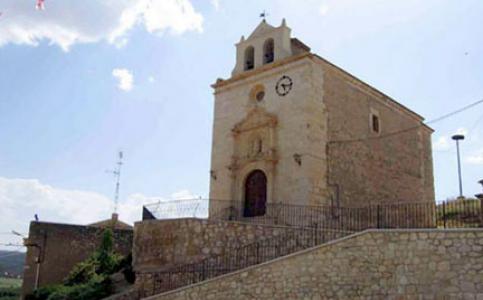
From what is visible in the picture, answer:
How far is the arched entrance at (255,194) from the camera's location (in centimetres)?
2148

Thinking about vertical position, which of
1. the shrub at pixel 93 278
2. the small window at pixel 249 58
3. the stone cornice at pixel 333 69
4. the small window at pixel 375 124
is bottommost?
the shrub at pixel 93 278

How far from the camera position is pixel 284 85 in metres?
21.6

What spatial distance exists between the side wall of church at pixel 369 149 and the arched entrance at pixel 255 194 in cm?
265

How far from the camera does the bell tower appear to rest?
20.3m

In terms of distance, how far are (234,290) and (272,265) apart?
49.0 inches

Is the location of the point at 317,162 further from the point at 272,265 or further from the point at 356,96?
the point at 272,265

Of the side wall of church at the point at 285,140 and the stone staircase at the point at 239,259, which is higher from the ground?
the side wall of church at the point at 285,140

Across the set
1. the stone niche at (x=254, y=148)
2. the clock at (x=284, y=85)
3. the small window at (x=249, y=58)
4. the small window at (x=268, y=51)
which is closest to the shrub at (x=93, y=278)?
the stone niche at (x=254, y=148)

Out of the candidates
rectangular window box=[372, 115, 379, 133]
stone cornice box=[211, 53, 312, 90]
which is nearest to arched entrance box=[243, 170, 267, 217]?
stone cornice box=[211, 53, 312, 90]

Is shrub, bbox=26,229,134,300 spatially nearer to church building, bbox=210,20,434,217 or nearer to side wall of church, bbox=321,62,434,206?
church building, bbox=210,20,434,217

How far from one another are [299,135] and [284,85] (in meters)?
2.28

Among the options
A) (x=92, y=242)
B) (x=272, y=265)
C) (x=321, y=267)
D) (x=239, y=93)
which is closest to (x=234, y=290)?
(x=272, y=265)

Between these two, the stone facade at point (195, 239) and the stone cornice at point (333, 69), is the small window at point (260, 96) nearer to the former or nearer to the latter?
the stone cornice at point (333, 69)

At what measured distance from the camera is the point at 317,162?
66.6 ft
